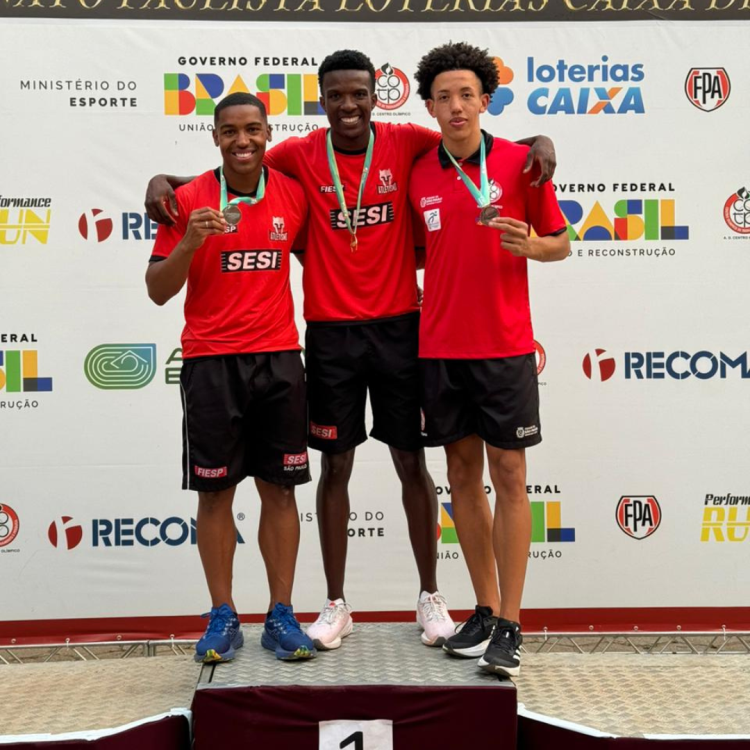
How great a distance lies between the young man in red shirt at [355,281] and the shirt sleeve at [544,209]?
16.2 inches

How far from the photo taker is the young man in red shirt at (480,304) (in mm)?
2969

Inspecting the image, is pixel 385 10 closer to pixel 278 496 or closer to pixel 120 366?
pixel 120 366

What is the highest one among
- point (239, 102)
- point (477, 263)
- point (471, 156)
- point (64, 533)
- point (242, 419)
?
point (239, 102)

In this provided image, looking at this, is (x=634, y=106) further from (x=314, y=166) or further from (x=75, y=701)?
(x=75, y=701)

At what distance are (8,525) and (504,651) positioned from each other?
8.44ft

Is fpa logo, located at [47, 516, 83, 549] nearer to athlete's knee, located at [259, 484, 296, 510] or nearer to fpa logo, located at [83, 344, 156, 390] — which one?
fpa logo, located at [83, 344, 156, 390]

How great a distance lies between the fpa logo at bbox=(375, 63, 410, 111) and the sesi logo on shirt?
143cm

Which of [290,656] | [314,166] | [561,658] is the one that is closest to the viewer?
[290,656]

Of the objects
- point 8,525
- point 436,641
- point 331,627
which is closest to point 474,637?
point 436,641

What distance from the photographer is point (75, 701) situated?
9.73 feet

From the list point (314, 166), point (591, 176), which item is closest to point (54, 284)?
point (314, 166)

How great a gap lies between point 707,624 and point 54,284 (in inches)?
133

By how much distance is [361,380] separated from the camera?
3.16m

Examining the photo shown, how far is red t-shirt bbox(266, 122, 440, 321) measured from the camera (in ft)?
10.2
